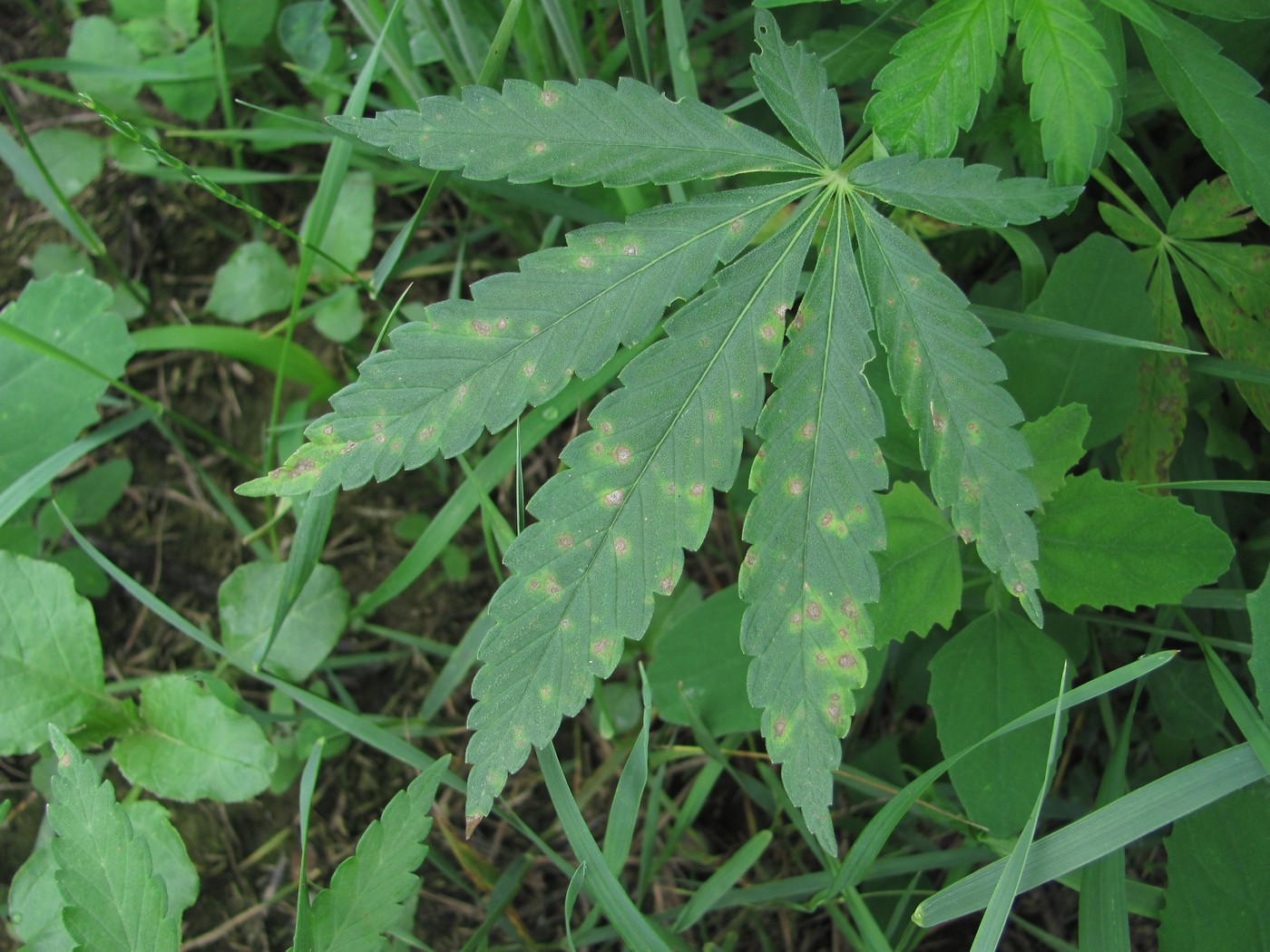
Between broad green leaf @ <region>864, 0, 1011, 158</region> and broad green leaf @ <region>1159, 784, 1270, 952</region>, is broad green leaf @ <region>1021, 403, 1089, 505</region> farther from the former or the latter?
broad green leaf @ <region>1159, 784, 1270, 952</region>

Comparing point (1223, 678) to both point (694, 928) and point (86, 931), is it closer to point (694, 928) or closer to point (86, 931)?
point (694, 928)

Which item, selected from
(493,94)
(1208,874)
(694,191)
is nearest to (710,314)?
(493,94)

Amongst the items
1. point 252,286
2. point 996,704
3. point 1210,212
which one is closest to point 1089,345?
point 1210,212

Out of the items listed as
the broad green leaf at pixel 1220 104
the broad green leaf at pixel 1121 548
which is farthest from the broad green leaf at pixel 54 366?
the broad green leaf at pixel 1220 104

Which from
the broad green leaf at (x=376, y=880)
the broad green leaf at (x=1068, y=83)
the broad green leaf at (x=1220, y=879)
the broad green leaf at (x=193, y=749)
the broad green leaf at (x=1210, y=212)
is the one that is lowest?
the broad green leaf at (x=1220, y=879)

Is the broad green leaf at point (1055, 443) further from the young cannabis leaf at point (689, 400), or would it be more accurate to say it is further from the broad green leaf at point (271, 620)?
the broad green leaf at point (271, 620)
